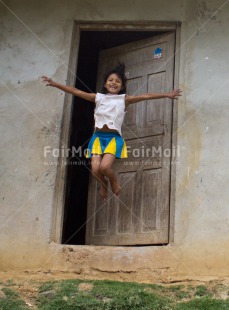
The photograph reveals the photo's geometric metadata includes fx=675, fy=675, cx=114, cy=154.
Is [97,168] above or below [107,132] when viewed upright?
below

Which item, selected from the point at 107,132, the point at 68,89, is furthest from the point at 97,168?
the point at 68,89

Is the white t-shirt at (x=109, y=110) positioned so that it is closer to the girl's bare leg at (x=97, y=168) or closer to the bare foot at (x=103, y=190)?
the girl's bare leg at (x=97, y=168)

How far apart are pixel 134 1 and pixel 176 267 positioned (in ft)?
11.6

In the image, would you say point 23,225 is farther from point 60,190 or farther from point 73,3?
point 73,3

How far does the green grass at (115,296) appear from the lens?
6.30 meters

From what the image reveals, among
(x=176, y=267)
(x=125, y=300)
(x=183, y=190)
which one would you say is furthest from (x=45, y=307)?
(x=183, y=190)

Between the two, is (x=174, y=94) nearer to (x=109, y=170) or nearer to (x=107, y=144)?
(x=107, y=144)

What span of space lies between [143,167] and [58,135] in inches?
44.2

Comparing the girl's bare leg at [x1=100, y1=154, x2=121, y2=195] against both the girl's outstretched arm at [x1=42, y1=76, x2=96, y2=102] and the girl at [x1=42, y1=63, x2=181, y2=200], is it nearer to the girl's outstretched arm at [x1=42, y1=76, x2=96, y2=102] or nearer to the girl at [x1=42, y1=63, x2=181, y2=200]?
the girl at [x1=42, y1=63, x2=181, y2=200]

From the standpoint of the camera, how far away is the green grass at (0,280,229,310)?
6297 millimetres

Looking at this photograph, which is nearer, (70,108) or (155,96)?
(155,96)

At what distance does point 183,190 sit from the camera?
7812 millimetres

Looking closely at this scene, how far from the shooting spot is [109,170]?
7574 mm

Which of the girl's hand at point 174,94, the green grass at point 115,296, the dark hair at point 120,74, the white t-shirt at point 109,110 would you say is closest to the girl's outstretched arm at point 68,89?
the white t-shirt at point 109,110
